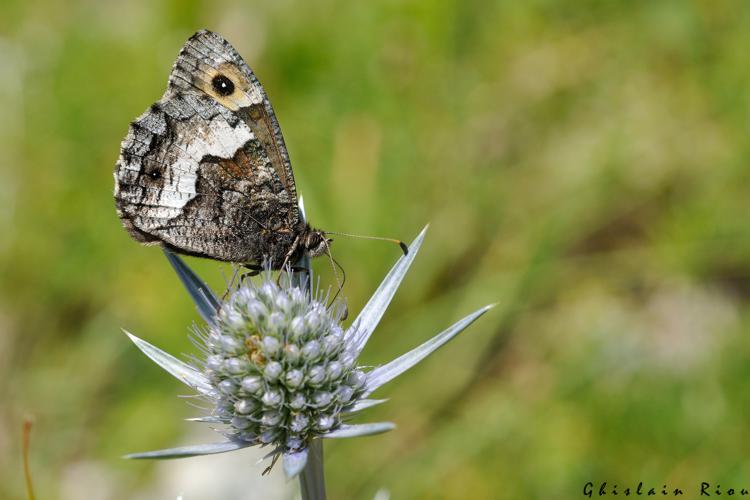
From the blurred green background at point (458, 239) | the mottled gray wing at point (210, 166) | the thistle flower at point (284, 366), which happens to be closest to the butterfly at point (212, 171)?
the mottled gray wing at point (210, 166)

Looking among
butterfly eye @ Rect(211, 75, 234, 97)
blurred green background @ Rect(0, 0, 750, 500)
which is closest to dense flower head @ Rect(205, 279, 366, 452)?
butterfly eye @ Rect(211, 75, 234, 97)

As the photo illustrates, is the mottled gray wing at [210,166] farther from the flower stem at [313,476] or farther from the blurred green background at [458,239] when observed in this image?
the blurred green background at [458,239]

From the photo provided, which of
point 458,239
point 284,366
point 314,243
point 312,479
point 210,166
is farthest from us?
point 458,239

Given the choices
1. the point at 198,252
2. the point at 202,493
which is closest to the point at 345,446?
the point at 202,493

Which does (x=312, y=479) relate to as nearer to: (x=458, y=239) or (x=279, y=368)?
(x=279, y=368)

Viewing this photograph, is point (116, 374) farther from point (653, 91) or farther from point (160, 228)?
point (653, 91)

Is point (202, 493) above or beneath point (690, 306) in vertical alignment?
beneath

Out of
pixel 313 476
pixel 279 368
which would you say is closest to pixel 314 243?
pixel 279 368
